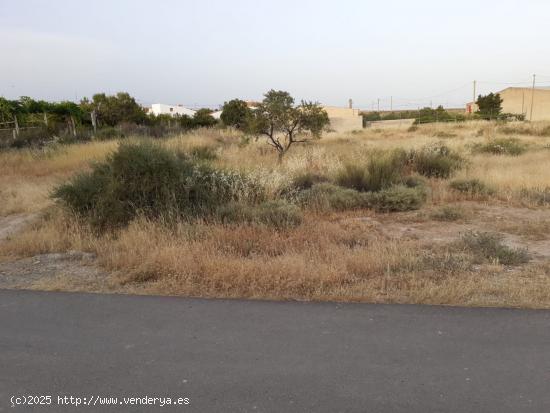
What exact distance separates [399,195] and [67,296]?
691 cm

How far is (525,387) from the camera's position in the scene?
124 inches

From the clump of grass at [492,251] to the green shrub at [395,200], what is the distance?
3.11 m

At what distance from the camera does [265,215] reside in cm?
798

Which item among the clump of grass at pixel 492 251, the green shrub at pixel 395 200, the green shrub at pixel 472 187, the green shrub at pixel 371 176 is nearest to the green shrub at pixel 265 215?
the green shrub at pixel 395 200

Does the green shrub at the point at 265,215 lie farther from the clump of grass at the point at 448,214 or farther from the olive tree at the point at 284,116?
the olive tree at the point at 284,116

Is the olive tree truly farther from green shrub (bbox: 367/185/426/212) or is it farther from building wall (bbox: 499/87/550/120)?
building wall (bbox: 499/87/550/120)

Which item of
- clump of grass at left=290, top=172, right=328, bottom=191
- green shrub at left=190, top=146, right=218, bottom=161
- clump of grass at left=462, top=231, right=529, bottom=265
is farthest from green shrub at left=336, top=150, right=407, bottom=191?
green shrub at left=190, top=146, right=218, bottom=161

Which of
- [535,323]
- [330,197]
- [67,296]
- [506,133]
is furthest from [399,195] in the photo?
[506,133]

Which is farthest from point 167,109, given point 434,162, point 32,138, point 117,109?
point 434,162

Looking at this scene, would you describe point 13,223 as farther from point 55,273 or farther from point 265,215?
point 265,215

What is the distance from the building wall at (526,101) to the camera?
230 ft

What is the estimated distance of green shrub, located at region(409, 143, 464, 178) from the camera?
551 inches

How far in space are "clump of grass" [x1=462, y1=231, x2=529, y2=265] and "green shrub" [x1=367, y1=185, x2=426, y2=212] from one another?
3.11m

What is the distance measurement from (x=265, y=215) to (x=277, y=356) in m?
4.44
